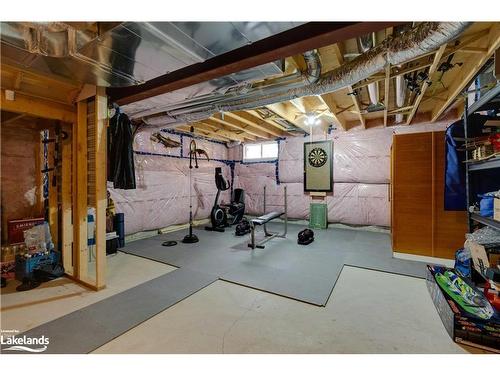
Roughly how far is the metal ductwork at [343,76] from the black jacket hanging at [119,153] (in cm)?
81

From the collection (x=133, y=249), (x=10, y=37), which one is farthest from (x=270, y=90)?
(x=133, y=249)

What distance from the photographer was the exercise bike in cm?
548

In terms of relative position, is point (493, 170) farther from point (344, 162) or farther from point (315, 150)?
point (315, 150)

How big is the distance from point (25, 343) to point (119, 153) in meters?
2.06

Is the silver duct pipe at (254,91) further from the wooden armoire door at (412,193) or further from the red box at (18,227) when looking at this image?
the red box at (18,227)

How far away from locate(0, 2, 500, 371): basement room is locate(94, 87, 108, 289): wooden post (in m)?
0.02

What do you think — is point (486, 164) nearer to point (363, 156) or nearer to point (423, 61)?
point (423, 61)

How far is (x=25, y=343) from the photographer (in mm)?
1636

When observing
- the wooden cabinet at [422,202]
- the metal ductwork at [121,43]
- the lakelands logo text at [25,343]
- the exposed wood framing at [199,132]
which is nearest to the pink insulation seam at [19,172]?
the metal ductwork at [121,43]

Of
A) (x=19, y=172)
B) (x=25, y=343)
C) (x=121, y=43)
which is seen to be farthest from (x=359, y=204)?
(x=19, y=172)

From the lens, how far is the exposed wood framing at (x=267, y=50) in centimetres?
154

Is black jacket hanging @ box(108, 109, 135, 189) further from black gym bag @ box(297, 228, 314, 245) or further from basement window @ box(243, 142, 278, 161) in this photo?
basement window @ box(243, 142, 278, 161)

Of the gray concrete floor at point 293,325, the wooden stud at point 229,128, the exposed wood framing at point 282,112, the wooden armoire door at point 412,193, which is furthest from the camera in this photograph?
the wooden stud at point 229,128
